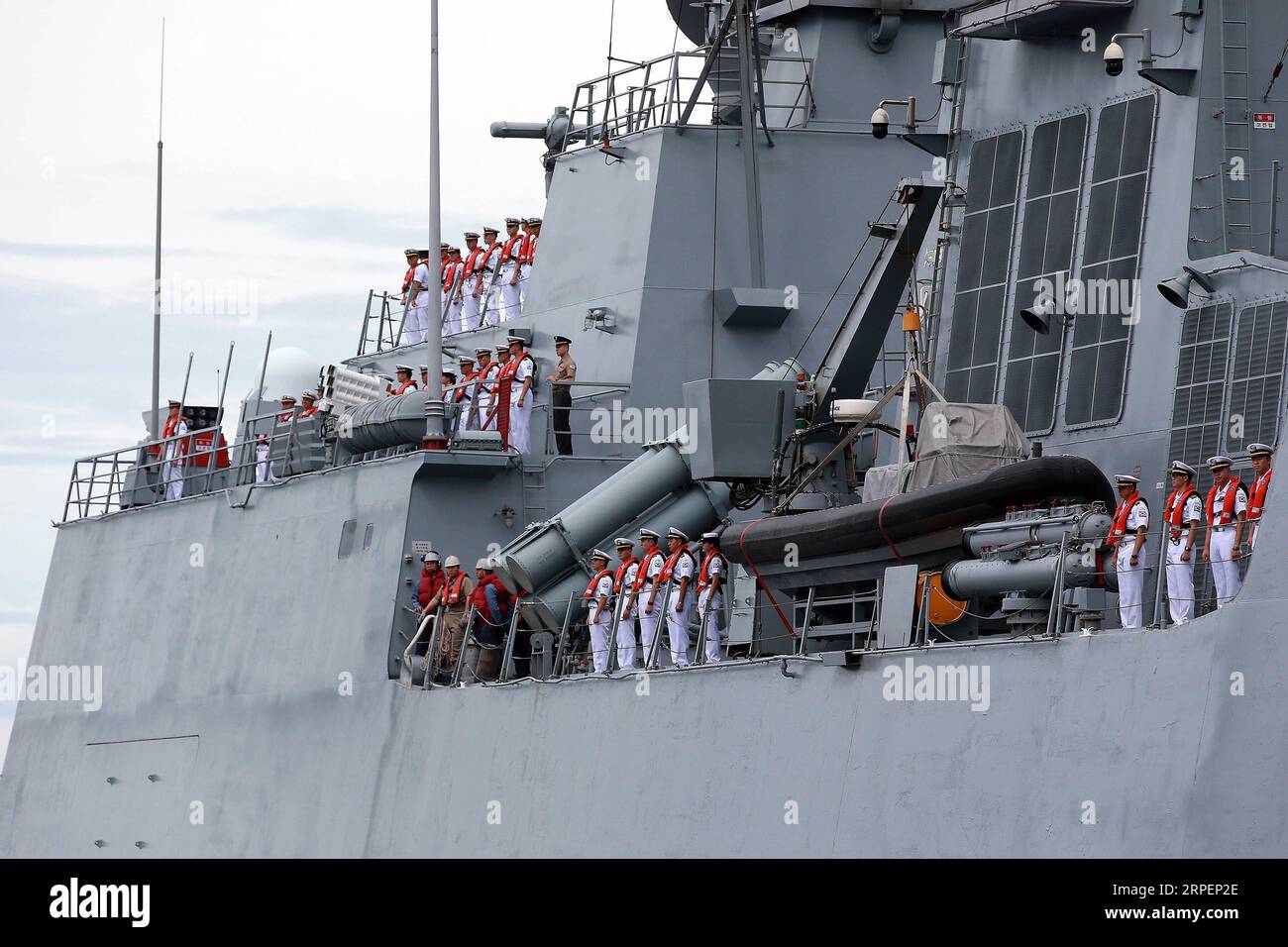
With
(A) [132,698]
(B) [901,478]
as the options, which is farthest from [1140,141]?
(A) [132,698]

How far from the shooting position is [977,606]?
1500 cm

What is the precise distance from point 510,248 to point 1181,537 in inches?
557

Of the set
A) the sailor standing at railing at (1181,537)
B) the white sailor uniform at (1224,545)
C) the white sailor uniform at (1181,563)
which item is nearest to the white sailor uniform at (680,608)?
the sailor standing at railing at (1181,537)

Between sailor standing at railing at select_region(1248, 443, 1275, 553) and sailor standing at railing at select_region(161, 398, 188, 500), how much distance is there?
47.8ft

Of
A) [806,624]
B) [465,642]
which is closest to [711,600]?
[806,624]

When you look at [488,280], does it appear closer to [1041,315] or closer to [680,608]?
[680,608]

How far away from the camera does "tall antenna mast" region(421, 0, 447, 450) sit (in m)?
20.5

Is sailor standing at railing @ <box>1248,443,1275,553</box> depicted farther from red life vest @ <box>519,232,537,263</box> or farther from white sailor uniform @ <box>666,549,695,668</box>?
red life vest @ <box>519,232,537,263</box>

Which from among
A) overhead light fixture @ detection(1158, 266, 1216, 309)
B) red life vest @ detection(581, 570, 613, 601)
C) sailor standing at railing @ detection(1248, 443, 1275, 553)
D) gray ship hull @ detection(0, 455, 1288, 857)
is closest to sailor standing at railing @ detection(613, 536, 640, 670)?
red life vest @ detection(581, 570, 613, 601)

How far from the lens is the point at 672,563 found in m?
17.4

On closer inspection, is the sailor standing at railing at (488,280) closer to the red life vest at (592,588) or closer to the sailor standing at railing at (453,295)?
the sailor standing at railing at (453,295)

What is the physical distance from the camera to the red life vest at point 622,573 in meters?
18.1

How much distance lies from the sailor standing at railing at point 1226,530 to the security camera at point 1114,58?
330cm
